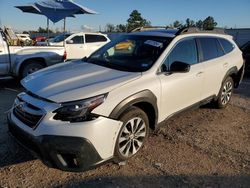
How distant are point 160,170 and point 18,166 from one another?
179 centimetres

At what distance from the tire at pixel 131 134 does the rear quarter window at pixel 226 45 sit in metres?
3.06

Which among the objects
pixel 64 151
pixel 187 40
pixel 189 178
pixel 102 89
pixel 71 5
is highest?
pixel 71 5

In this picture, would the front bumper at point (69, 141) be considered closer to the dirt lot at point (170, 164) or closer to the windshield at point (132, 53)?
the dirt lot at point (170, 164)

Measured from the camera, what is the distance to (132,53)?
4887 millimetres

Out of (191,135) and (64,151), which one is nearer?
(64,151)

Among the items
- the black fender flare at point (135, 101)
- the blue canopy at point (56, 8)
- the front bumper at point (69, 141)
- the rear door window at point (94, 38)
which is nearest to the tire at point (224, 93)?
the black fender flare at point (135, 101)

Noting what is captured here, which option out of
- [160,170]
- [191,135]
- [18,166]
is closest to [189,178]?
[160,170]

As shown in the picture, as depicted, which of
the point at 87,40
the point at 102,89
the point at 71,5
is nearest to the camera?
the point at 102,89

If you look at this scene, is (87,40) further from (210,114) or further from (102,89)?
(102,89)

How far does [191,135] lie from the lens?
16.8 ft

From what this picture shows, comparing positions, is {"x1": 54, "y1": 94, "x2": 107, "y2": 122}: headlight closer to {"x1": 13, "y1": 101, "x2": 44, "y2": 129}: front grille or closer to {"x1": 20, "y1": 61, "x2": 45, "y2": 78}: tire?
{"x1": 13, "y1": 101, "x2": 44, "y2": 129}: front grille

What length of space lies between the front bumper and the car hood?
22 cm

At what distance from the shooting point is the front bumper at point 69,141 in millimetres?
3320

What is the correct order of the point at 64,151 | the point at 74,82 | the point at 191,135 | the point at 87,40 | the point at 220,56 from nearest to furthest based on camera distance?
the point at 64,151 < the point at 74,82 < the point at 191,135 < the point at 220,56 < the point at 87,40
